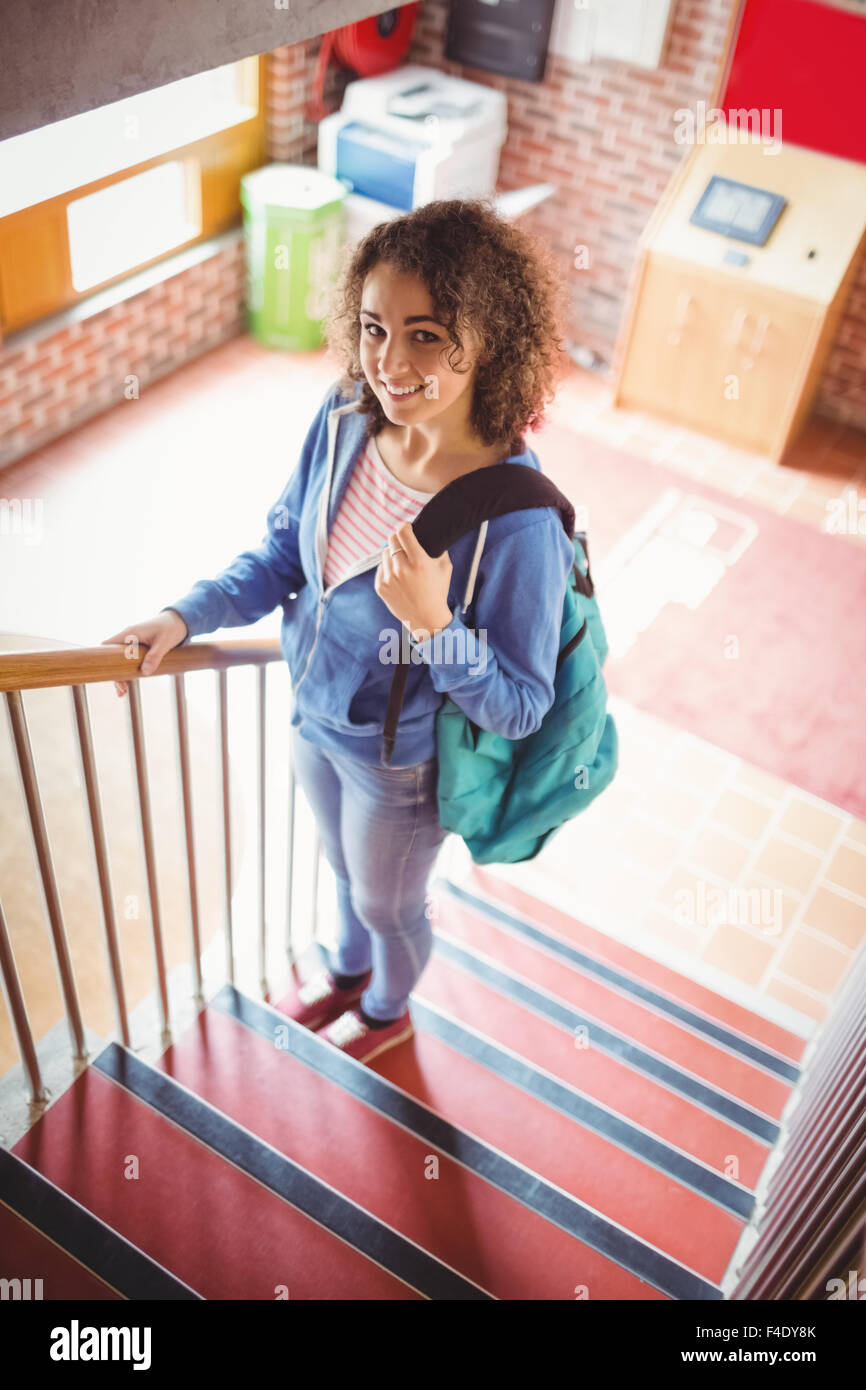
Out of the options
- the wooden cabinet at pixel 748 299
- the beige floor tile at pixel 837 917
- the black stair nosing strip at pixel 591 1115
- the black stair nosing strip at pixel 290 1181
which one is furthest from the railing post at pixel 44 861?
the wooden cabinet at pixel 748 299

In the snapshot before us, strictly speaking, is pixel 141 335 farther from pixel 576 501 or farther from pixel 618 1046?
pixel 618 1046

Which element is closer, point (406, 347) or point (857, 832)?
point (406, 347)

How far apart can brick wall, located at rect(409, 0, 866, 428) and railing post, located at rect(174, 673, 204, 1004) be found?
4.27 metres

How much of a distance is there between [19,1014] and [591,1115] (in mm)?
1314

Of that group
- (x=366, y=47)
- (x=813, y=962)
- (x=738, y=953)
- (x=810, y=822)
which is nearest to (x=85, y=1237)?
(x=738, y=953)

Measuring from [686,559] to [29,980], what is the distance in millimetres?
3252

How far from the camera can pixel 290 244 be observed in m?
5.59

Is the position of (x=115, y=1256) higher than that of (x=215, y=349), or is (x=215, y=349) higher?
(x=115, y=1256)

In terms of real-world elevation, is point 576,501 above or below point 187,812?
below

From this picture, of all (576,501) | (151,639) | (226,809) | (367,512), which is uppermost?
(367,512)

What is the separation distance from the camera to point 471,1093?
2.73m
